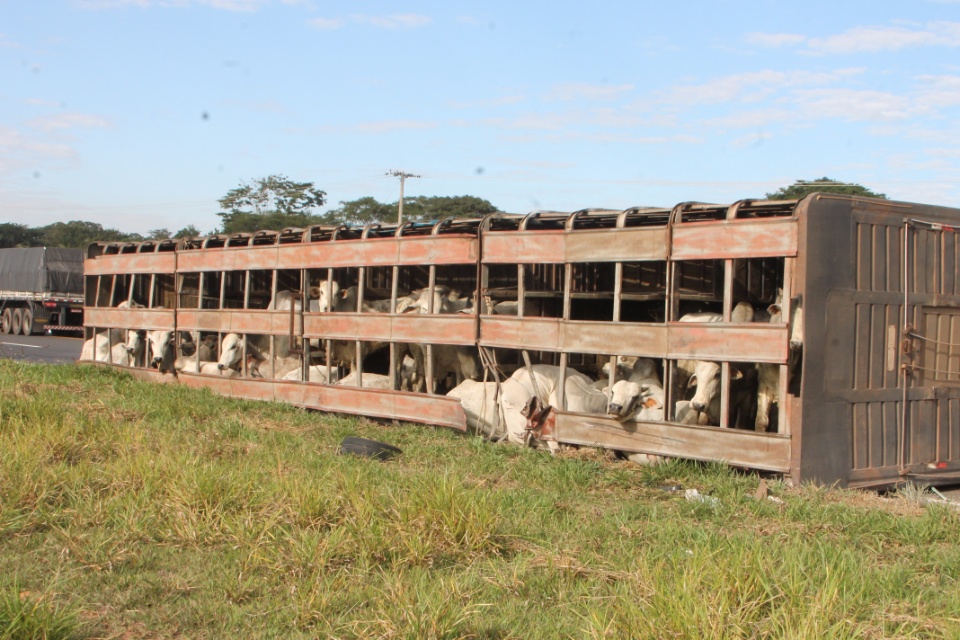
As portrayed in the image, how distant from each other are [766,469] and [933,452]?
2.02m

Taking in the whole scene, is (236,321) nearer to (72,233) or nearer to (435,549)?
(435,549)

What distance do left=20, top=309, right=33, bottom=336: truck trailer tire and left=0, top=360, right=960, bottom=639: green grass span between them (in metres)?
23.7

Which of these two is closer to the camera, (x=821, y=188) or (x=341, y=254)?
(x=341, y=254)

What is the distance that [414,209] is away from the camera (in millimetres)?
48812

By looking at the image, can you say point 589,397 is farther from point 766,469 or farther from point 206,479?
point 206,479

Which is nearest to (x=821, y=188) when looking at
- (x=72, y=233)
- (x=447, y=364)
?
(x=447, y=364)

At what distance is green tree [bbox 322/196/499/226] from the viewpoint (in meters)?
45.9

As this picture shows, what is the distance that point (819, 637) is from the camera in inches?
161

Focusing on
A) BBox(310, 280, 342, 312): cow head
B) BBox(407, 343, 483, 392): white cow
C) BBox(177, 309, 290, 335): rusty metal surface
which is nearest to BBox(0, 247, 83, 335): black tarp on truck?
BBox(177, 309, 290, 335): rusty metal surface

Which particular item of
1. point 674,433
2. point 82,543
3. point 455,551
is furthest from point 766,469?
point 82,543

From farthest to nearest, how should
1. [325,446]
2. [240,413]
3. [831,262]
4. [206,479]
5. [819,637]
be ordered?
[240,413]
[325,446]
[831,262]
[206,479]
[819,637]

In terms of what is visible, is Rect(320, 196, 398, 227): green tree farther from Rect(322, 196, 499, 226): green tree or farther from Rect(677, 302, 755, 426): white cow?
Rect(677, 302, 755, 426): white cow

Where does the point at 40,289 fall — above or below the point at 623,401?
above

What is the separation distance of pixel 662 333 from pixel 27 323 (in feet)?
89.8
